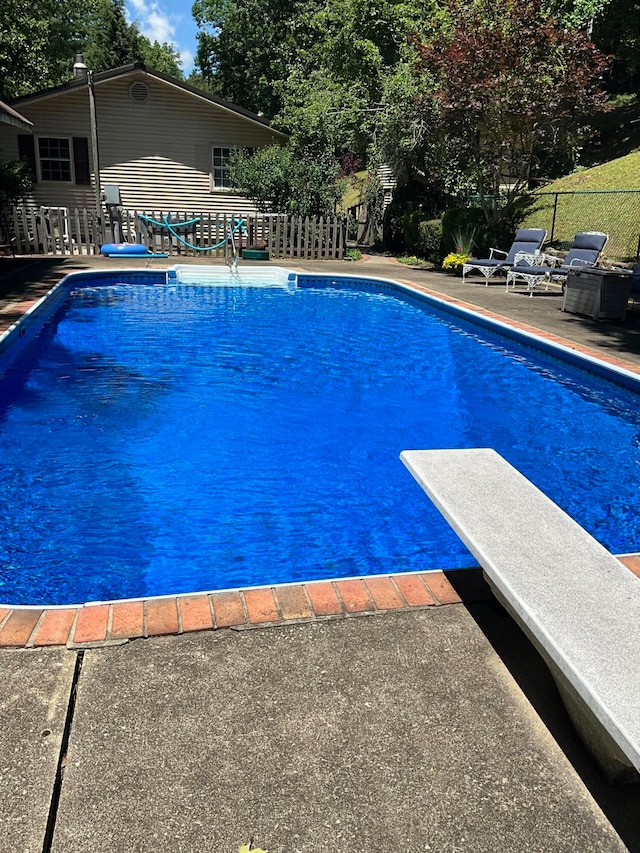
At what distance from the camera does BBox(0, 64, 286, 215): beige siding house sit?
19.2 metres

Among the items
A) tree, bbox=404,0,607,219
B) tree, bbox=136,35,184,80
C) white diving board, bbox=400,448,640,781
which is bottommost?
white diving board, bbox=400,448,640,781

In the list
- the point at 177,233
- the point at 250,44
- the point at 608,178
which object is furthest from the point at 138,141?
the point at 250,44

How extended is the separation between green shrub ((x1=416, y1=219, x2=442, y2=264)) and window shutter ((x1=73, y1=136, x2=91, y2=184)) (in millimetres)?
10301

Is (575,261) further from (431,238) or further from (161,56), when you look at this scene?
(161,56)

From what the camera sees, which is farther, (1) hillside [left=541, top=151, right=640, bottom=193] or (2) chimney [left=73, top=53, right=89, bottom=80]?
(1) hillside [left=541, top=151, right=640, bottom=193]

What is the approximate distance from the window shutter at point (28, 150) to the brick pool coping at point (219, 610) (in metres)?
20.2

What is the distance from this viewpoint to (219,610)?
2723mm

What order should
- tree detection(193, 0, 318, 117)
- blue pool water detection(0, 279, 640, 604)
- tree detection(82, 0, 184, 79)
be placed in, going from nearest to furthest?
blue pool water detection(0, 279, 640, 604) → tree detection(193, 0, 318, 117) → tree detection(82, 0, 184, 79)

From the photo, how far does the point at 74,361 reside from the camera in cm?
809

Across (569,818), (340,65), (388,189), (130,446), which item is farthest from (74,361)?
(388,189)

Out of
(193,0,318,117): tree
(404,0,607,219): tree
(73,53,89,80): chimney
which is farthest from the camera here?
(193,0,318,117): tree

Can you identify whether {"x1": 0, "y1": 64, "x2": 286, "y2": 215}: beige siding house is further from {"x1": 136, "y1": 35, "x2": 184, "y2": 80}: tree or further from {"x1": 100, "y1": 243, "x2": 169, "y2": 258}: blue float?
{"x1": 136, "y1": 35, "x2": 184, "y2": 80}: tree

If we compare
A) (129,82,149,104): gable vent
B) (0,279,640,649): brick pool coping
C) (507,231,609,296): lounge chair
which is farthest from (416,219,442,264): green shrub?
(0,279,640,649): brick pool coping

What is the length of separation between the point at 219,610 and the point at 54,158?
20.7 meters
